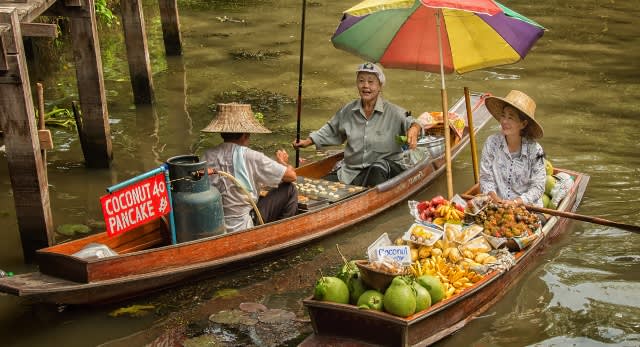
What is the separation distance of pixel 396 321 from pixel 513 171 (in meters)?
2.47

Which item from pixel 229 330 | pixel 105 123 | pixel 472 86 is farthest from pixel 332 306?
pixel 472 86

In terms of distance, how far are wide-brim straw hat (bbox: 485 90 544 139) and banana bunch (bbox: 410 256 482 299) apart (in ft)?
4.74

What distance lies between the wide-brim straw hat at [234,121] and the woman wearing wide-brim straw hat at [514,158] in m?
2.01

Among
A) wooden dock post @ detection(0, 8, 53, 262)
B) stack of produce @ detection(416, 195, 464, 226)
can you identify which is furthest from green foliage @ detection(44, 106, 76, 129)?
stack of produce @ detection(416, 195, 464, 226)

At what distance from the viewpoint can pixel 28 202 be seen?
22.9 ft

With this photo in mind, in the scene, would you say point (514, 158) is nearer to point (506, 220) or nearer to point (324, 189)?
point (506, 220)

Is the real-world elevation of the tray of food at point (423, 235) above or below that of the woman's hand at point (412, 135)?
below

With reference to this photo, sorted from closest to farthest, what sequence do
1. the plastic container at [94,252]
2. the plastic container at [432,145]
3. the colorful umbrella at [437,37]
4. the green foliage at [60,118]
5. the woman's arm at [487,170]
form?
the plastic container at [94,252] → the woman's arm at [487,170] → the colorful umbrella at [437,37] → the plastic container at [432,145] → the green foliage at [60,118]

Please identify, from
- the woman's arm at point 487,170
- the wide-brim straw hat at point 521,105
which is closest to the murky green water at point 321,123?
the woman's arm at point 487,170

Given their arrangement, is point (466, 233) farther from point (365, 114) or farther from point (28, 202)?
point (28, 202)

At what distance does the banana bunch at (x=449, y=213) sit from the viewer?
667 cm

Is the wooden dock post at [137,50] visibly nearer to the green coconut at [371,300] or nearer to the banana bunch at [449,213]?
the banana bunch at [449,213]

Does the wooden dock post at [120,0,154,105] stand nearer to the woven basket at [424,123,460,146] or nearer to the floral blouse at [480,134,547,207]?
the woven basket at [424,123,460,146]

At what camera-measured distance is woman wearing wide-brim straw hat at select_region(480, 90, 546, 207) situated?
7.00 meters
